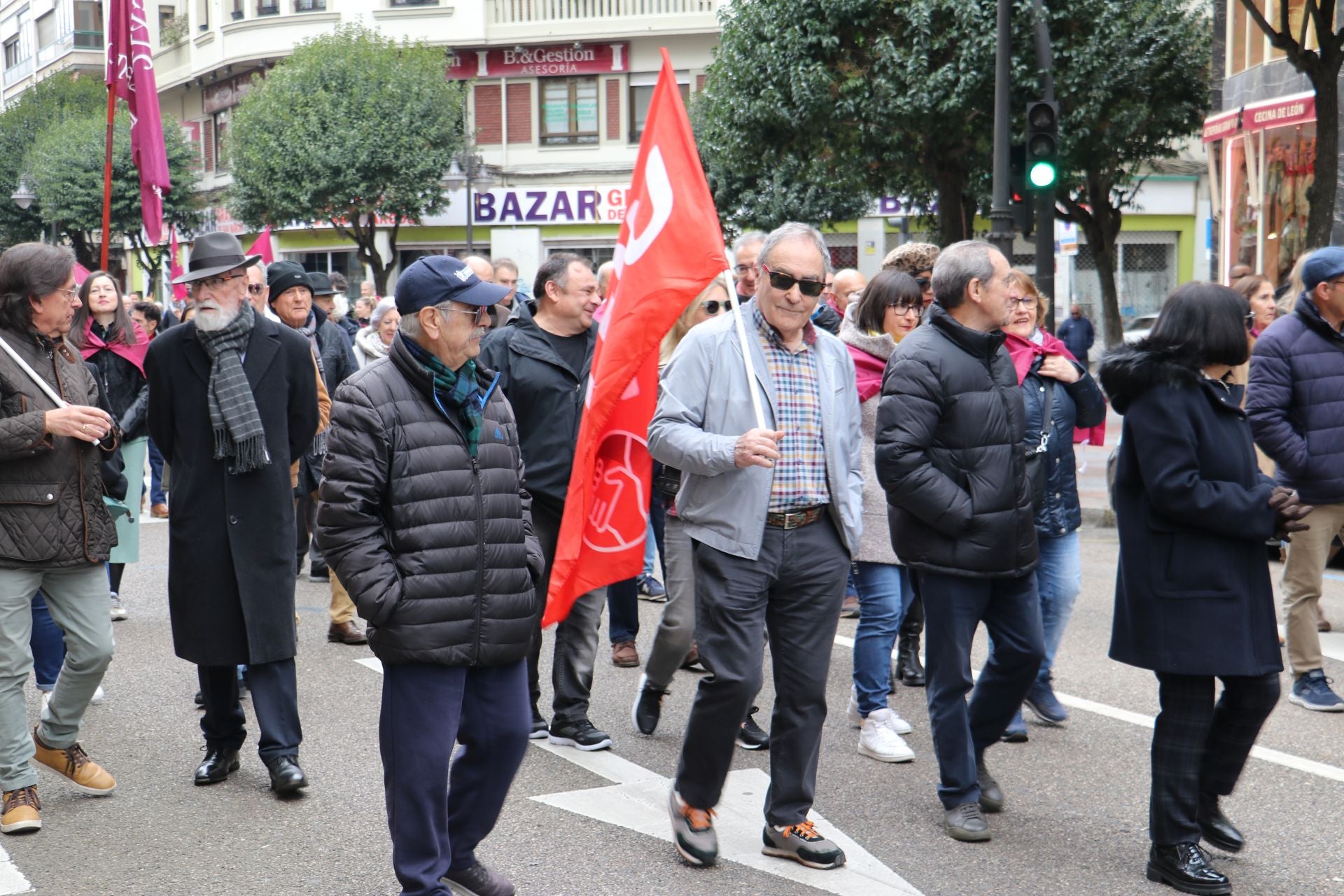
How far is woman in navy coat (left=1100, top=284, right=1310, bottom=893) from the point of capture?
4.23 m

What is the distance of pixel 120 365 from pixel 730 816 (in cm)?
441

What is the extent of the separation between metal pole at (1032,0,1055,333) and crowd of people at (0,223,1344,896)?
602 centimetres

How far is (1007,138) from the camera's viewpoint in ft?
42.2

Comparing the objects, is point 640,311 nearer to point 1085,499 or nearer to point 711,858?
point 711,858

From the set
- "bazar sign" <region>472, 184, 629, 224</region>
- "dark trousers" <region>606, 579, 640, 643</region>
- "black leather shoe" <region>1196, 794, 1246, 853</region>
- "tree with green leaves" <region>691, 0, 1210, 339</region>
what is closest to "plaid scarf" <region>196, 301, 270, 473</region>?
"dark trousers" <region>606, 579, 640, 643</region>

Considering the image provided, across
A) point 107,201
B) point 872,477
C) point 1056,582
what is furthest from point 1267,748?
point 107,201

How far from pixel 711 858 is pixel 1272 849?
5.81ft

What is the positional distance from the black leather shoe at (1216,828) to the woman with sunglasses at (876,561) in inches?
52.9

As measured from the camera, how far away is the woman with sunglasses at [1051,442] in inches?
230

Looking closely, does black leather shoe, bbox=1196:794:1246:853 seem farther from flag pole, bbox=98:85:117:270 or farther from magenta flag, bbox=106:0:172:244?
magenta flag, bbox=106:0:172:244

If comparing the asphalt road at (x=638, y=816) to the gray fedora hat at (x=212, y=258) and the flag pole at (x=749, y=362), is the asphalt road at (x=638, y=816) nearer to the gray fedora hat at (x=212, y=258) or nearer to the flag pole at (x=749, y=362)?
the flag pole at (x=749, y=362)

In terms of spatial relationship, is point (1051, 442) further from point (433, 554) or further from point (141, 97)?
point (141, 97)

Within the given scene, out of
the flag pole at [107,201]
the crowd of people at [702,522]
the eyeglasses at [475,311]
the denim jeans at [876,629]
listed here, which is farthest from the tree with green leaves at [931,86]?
the eyeglasses at [475,311]

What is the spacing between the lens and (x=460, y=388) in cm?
399
